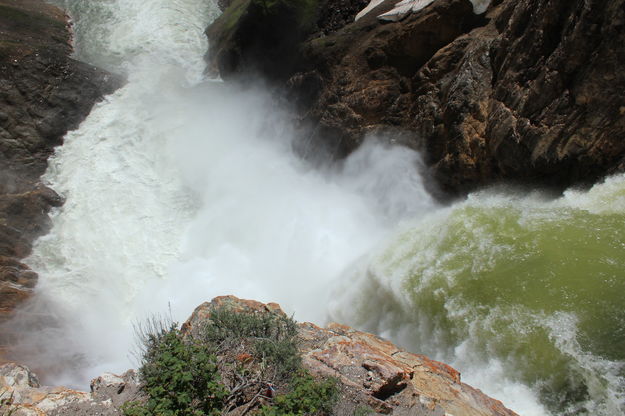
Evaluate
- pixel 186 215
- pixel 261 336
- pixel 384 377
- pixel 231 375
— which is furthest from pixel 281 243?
pixel 384 377

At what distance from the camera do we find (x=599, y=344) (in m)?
4.70

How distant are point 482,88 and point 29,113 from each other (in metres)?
12.9

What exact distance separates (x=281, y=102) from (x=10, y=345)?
9547mm

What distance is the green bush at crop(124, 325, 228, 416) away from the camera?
381 cm

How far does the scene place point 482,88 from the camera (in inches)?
342

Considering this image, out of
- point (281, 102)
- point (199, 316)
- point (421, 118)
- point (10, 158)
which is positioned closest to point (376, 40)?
point (421, 118)

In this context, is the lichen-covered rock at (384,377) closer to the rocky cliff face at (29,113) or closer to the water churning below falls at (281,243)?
the water churning below falls at (281,243)

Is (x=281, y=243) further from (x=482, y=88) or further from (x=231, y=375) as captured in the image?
(x=231, y=375)

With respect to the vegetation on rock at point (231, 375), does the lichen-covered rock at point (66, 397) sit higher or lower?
lower

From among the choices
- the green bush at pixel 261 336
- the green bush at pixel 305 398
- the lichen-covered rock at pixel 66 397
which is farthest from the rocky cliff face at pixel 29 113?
the green bush at pixel 305 398

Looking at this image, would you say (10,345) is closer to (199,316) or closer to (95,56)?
(199,316)

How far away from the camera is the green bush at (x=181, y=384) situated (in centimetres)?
381

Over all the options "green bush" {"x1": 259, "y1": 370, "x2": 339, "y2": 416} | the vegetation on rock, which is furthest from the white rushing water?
"green bush" {"x1": 259, "y1": 370, "x2": 339, "y2": 416}

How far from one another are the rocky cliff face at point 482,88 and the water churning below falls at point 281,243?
59 centimetres
